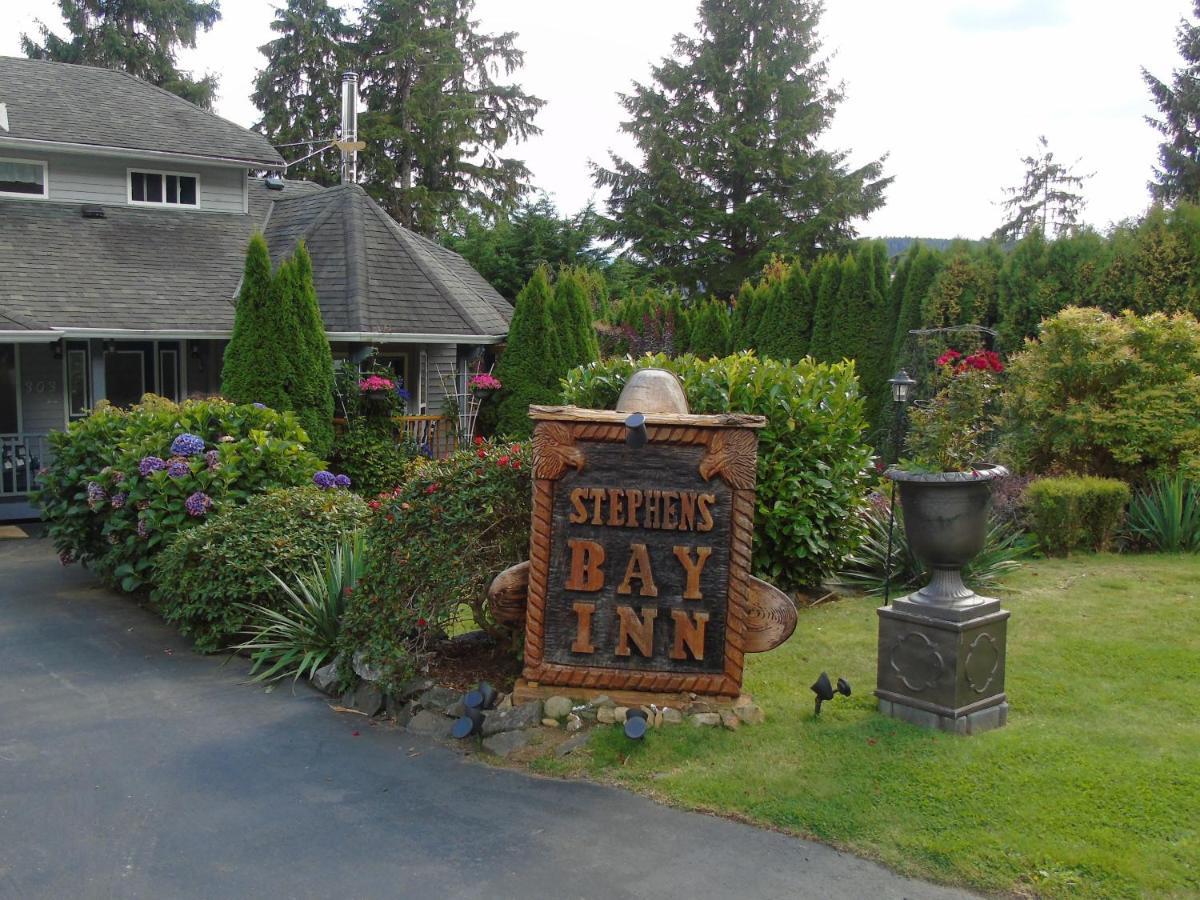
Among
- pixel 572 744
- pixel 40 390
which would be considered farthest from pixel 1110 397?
pixel 40 390

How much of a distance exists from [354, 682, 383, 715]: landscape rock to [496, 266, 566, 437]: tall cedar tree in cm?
976

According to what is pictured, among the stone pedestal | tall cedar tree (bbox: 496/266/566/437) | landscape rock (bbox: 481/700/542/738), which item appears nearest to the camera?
the stone pedestal

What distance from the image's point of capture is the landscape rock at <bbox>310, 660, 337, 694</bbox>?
6609 millimetres

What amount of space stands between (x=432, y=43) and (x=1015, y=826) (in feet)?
111

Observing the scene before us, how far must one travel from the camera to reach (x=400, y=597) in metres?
6.12

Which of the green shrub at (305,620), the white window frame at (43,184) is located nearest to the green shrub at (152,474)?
the green shrub at (305,620)

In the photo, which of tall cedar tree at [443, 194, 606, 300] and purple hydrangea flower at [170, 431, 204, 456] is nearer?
purple hydrangea flower at [170, 431, 204, 456]

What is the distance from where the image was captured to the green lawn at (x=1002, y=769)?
4.05 metres

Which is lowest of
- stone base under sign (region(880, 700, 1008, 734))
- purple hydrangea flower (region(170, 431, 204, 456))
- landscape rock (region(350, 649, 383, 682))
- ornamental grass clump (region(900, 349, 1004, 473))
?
landscape rock (region(350, 649, 383, 682))

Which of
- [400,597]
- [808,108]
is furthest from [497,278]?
[400,597]

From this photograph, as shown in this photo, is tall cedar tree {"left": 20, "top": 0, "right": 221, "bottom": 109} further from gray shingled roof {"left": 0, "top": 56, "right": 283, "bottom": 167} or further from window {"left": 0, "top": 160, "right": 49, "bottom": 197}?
window {"left": 0, "top": 160, "right": 49, "bottom": 197}

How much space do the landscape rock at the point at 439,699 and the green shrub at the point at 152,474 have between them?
3324mm

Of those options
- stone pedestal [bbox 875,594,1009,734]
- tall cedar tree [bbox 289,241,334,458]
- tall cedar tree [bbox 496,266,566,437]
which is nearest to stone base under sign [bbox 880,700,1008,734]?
stone pedestal [bbox 875,594,1009,734]

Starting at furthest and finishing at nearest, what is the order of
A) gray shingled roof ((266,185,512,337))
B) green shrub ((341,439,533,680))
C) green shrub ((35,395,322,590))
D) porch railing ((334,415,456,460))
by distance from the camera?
gray shingled roof ((266,185,512,337)) → porch railing ((334,415,456,460)) → green shrub ((35,395,322,590)) → green shrub ((341,439,533,680))
